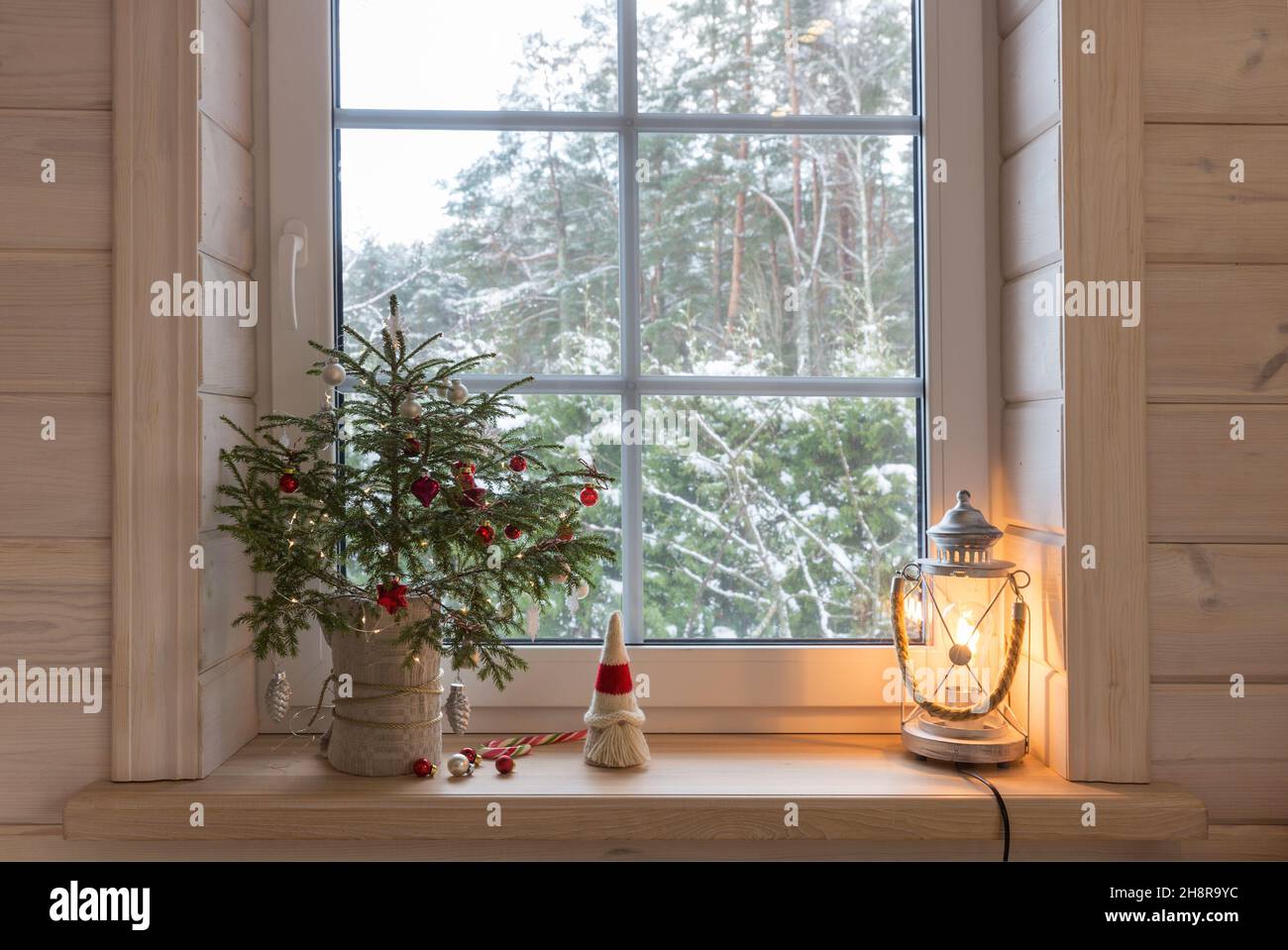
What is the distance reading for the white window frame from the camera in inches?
53.6

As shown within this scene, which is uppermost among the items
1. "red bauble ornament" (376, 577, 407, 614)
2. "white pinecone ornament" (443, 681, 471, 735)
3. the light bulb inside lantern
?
"red bauble ornament" (376, 577, 407, 614)

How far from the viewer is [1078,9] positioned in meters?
1.17

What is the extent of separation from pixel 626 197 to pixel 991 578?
768mm

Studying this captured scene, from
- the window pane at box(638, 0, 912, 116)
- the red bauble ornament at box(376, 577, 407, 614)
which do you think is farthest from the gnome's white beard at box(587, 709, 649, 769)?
the window pane at box(638, 0, 912, 116)

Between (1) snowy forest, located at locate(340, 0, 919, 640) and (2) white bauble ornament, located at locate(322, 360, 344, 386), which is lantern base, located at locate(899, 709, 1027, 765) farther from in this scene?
(2) white bauble ornament, located at locate(322, 360, 344, 386)

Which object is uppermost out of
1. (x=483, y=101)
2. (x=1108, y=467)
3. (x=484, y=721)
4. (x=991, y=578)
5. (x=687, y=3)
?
(x=687, y=3)

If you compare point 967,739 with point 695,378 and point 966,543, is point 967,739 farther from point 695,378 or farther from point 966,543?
point 695,378

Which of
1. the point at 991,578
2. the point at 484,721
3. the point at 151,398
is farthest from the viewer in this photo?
the point at 484,721

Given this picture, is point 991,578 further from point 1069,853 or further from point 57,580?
point 57,580

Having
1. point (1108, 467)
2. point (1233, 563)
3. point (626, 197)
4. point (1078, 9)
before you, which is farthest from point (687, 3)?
point (1233, 563)

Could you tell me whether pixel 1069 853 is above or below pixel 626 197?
below

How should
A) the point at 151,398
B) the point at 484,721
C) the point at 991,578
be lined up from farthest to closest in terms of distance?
the point at 484,721 < the point at 991,578 < the point at 151,398

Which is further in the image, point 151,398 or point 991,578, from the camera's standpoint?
point 991,578

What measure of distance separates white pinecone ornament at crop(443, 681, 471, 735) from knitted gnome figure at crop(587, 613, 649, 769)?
17cm
